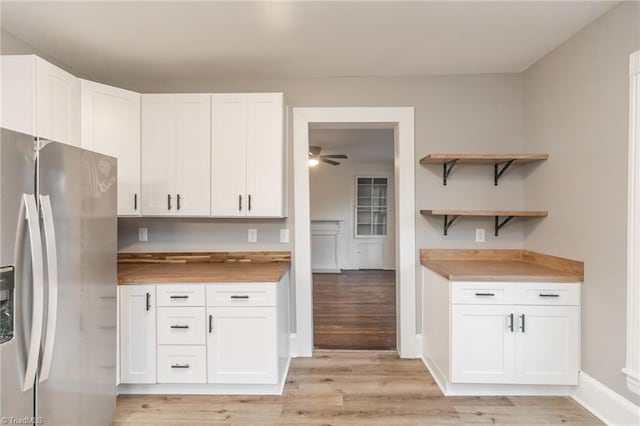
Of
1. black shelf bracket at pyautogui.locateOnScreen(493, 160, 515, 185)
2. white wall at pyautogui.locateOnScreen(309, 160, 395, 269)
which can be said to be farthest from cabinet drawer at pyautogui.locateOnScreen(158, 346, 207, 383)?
white wall at pyautogui.locateOnScreen(309, 160, 395, 269)

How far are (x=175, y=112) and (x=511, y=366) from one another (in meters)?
3.01

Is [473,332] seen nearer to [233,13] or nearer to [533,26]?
[533,26]

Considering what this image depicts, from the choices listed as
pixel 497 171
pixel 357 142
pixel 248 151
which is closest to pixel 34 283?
pixel 248 151

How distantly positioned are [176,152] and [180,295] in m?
1.10

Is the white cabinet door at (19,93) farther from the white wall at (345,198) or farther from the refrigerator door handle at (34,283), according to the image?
the white wall at (345,198)

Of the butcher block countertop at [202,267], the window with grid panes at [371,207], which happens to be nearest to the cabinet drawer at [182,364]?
the butcher block countertop at [202,267]

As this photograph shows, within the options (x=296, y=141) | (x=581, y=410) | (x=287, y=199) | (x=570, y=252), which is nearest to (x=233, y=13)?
(x=296, y=141)

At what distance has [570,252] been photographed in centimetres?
229

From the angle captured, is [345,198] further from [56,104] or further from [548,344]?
[56,104]

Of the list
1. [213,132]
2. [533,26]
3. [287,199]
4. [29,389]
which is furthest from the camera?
[287,199]

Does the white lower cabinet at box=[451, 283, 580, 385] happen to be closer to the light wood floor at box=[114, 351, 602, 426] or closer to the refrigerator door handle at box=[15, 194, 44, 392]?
the light wood floor at box=[114, 351, 602, 426]

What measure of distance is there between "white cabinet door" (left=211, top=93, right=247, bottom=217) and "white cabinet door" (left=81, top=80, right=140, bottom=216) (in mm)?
596

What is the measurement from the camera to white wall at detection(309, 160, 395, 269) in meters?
7.14

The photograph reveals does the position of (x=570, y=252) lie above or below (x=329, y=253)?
above
